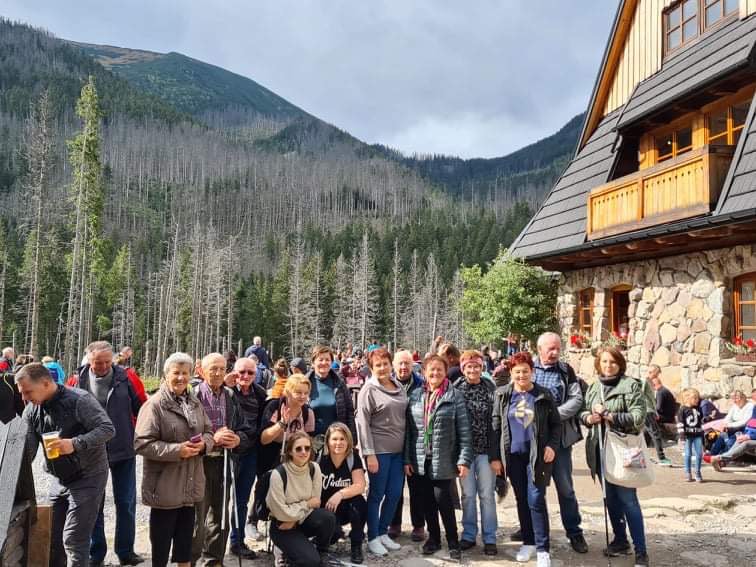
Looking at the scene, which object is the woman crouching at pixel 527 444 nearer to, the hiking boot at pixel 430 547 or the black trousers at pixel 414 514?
the hiking boot at pixel 430 547

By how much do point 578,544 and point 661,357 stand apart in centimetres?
633

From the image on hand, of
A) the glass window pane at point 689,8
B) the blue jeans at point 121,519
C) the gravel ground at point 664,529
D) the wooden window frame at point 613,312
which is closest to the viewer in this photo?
the blue jeans at point 121,519

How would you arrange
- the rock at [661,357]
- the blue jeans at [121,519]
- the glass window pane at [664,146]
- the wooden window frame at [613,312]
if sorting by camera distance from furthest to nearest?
the wooden window frame at [613,312]
the glass window pane at [664,146]
the rock at [661,357]
the blue jeans at [121,519]

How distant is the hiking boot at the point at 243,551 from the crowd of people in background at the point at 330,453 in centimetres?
4

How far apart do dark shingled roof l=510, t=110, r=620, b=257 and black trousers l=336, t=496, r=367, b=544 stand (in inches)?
331

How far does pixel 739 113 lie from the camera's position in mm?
9383

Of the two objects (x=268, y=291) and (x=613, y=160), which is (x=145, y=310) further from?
(x=613, y=160)

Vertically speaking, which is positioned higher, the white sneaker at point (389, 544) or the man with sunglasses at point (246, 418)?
the man with sunglasses at point (246, 418)

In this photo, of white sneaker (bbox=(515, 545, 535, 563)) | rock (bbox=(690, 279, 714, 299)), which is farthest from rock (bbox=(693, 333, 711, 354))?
white sneaker (bbox=(515, 545, 535, 563))

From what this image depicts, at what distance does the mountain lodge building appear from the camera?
838 centimetres

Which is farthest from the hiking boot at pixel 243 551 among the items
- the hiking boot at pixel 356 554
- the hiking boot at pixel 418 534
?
the hiking boot at pixel 418 534

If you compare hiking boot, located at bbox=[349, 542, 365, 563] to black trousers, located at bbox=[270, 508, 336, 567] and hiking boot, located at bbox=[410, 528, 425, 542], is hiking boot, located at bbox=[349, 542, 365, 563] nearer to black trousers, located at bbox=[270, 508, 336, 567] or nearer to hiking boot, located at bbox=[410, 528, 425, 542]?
black trousers, located at bbox=[270, 508, 336, 567]

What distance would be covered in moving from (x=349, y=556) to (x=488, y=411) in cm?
174

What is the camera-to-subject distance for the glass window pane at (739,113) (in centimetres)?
927
